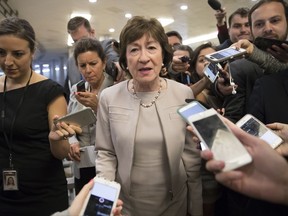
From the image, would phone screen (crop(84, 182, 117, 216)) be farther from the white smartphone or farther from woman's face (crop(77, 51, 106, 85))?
woman's face (crop(77, 51, 106, 85))

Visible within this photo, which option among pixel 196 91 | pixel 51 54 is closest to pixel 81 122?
pixel 196 91

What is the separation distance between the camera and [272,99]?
1.20 m

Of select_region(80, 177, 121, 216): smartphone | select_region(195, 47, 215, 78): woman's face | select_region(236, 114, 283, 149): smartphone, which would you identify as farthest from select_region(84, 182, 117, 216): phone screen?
select_region(195, 47, 215, 78): woman's face

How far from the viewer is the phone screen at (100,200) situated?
2.85ft

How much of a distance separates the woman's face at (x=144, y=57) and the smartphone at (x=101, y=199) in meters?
0.60

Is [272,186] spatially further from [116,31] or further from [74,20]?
[116,31]

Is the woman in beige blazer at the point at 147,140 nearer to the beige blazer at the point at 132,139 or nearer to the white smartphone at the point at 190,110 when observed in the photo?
the beige blazer at the point at 132,139

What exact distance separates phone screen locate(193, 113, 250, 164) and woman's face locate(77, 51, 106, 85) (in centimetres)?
126

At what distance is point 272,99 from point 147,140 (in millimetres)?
570

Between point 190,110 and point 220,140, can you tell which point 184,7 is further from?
point 220,140

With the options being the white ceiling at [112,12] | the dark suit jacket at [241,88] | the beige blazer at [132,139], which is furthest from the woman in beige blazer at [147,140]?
the white ceiling at [112,12]

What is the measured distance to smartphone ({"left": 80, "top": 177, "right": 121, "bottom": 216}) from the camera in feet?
2.85

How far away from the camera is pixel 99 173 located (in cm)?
136

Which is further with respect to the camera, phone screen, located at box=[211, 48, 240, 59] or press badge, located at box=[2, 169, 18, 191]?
press badge, located at box=[2, 169, 18, 191]
